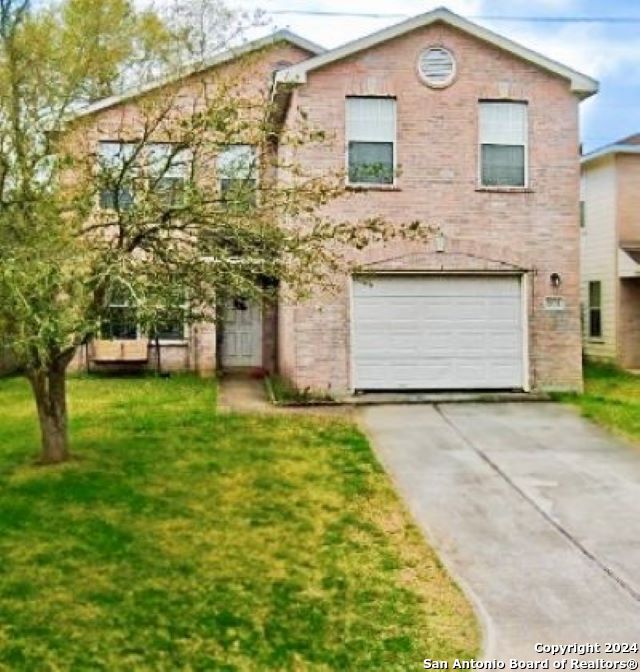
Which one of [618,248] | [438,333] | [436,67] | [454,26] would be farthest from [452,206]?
[618,248]

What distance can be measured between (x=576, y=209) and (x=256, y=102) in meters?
8.67

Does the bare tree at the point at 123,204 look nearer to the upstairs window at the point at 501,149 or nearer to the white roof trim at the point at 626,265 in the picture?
the upstairs window at the point at 501,149

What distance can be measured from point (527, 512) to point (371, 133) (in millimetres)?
9144

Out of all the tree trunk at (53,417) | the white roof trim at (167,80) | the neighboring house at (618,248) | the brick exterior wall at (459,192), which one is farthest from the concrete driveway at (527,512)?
the neighboring house at (618,248)

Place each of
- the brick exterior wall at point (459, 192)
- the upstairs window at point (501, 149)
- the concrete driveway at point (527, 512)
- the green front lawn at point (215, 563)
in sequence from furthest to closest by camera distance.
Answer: the upstairs window at point (501, 149), the brick exterior wall at point (459, 192), the concrete driveway at point (527, 512), the green front lawn at point (215, 563)

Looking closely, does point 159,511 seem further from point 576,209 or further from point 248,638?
point 576,209

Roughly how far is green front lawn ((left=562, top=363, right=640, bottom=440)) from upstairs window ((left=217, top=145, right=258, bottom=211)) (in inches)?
253

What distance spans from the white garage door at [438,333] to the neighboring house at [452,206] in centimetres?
2

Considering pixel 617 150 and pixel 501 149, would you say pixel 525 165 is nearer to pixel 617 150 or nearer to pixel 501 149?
pixel 501 149

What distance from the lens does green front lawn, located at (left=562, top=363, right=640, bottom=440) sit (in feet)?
43.9

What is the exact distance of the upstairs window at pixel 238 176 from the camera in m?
9.45

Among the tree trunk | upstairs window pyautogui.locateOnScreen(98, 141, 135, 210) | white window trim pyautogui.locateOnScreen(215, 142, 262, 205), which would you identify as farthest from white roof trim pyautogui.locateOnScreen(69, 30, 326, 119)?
the tree trunk

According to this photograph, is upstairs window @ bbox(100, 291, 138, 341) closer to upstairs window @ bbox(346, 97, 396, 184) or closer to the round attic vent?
upstairs window @ bbox(346, 97, 396, 184)

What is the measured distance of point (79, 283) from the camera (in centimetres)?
791
